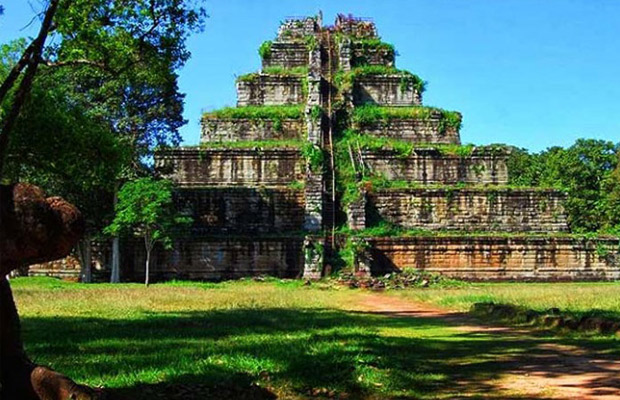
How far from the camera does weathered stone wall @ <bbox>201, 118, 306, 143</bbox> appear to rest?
3244 centimetres

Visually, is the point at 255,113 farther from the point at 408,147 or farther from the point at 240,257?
the point at 240,257

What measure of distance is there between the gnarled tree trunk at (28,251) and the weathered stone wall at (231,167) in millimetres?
25189

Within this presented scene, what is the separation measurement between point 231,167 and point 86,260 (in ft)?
25.1

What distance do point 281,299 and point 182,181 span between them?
1373 centimetres

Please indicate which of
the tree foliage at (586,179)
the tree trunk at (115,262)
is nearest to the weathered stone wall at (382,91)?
the tree trunk at (115,262)

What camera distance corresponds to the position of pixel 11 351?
17.6 ft

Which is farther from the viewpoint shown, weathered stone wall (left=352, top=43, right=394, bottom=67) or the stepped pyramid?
weathered stone wall (left=352, top=43, right=394, bottom=67)

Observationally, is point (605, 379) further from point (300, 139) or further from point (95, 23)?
point (300, 139)

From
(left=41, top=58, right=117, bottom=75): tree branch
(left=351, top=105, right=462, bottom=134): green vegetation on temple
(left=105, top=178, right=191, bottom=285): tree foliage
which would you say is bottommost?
(left=105, top=178, right=191, bottom=285): tree foliage

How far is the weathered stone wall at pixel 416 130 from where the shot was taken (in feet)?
107

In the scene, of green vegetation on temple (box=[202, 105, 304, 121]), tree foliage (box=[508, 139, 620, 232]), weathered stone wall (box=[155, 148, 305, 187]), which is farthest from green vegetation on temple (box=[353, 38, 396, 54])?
tree foliage (box=[508, 139, 620, 232])

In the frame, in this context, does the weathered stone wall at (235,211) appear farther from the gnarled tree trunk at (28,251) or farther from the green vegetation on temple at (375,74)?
the gnarled tree trunk at (28,251)

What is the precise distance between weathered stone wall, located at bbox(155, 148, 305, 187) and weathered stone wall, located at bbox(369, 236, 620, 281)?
5.98 metres

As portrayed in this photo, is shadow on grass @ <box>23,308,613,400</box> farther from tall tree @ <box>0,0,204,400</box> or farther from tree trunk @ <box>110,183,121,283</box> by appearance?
tree trunk @ <box>110,183,121,283</box>
